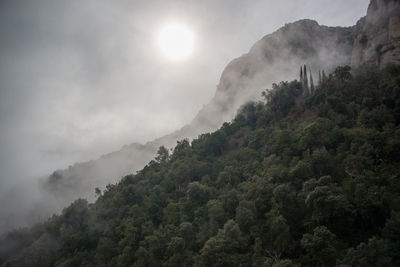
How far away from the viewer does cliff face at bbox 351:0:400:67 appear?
64.4 meters

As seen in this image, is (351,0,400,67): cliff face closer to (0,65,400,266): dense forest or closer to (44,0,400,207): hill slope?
(44,0,400,207): hill slope

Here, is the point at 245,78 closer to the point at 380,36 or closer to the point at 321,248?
the point at 380,36

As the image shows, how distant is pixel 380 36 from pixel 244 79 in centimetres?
6420

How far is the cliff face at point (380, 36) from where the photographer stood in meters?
64.4

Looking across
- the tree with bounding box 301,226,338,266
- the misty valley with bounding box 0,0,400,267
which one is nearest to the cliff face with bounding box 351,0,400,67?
the misty valley with bounding box 0,0,400,267

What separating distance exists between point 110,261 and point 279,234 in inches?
1066

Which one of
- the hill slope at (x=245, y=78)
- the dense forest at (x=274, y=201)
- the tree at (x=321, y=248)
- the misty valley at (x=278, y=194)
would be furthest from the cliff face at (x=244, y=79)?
the tree at (x=321, y=248)

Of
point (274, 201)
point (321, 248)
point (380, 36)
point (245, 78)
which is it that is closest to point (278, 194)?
point (274, 201)

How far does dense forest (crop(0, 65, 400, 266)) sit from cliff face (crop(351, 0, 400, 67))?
17578mm

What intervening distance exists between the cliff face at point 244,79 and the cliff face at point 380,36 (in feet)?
39.2

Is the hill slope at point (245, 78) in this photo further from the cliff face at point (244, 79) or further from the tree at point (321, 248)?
the tree at point (321, 248)

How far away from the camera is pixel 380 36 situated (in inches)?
2776

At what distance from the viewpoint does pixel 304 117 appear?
57.6 meters

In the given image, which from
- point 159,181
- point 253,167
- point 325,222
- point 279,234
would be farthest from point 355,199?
point 159,181
